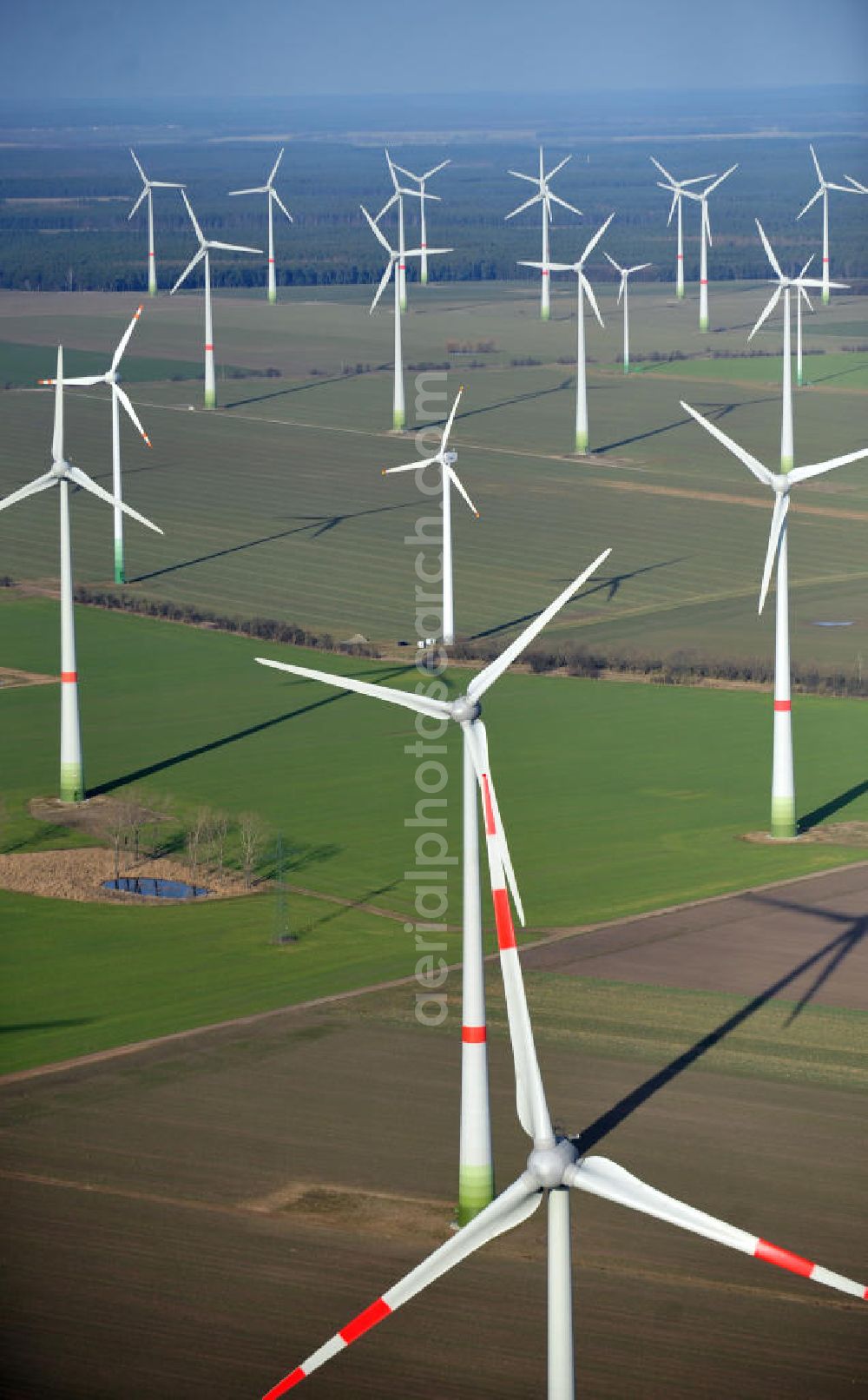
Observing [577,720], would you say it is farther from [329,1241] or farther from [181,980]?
[329,1241]

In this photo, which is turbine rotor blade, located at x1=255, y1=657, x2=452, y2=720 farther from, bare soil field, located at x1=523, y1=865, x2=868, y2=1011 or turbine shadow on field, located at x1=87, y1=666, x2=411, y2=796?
turbine shadow on field, located at x1=87, y1=666, x2=411, y2=796

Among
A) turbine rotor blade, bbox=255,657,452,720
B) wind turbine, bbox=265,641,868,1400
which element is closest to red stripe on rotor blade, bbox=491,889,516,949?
wind turbine, bbox=265,641,868,1400

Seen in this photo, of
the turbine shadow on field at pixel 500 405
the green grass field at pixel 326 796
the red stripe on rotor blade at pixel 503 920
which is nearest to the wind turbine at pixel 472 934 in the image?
the red stripe on rotor blade at pixel 503 920

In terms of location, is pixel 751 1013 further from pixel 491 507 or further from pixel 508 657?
pixel 491 507

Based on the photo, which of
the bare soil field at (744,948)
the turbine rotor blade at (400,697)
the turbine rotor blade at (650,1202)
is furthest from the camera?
the bare soil field at (744,948)

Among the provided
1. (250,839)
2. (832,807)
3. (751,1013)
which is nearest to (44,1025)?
(250,839)

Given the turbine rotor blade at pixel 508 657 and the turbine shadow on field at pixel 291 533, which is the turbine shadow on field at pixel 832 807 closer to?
the turbine rotor blade at pixel 508 657
